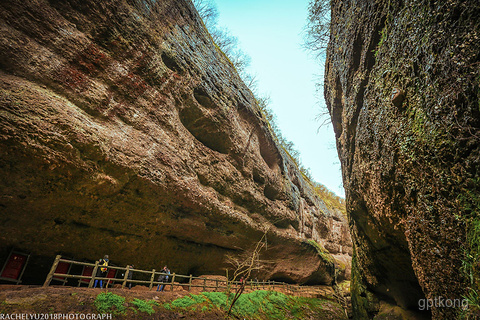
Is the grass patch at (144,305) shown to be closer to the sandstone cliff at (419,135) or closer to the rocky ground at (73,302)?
the rocky ground at (73,302)

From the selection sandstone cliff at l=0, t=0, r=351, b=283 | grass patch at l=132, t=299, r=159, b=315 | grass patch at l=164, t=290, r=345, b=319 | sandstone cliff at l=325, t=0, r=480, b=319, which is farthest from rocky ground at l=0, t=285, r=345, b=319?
sandstone cliff at l=325, t=0, r=480, b=319

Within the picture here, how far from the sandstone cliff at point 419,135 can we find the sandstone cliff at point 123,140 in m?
7.33

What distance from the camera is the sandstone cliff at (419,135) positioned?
12.9ft

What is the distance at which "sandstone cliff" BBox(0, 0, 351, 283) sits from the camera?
684cm

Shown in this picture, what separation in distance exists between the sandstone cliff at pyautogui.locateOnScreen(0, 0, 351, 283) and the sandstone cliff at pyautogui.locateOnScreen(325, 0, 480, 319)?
7335 mm

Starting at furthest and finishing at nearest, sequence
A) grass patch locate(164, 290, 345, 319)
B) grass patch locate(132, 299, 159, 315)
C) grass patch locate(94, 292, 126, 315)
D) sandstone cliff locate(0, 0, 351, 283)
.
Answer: grass patch locate(164, 290, 345, 319), grass patch locate(132, 299, 159, 315), sandstone cliff locate(0, 0, 351, 283), grass patch locate(94, 292, 126, 315)

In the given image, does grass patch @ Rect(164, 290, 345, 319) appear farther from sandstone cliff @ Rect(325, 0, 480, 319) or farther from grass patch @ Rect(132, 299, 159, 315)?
sandstone cliff @ Rect(325, 0, 480, 319)

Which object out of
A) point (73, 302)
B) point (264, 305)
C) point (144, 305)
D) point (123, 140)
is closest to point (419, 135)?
point (123, 140)

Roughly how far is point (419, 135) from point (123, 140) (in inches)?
377

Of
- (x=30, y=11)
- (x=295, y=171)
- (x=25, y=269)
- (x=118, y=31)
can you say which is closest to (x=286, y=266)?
(x=295, y=171)

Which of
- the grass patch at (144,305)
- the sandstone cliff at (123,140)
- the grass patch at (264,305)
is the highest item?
the sandstone cliff at (123,140)

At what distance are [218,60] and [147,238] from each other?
12.8 metres

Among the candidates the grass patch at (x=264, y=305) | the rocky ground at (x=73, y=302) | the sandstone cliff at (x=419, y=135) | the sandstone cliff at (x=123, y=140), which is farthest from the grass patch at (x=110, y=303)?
the sandstone cliff at (x=419, y=135)

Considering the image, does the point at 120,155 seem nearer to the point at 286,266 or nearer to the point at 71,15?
the point at 71,15
